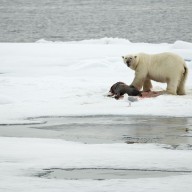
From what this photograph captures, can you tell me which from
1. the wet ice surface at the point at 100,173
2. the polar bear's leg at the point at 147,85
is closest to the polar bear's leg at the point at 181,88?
the polar bear's leg at the point at 147,85

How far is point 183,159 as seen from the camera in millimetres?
7227

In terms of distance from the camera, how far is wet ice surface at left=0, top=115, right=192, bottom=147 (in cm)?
883

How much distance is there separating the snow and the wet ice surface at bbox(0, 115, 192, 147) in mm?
387

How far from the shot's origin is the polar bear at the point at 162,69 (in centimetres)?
Answer: 1387

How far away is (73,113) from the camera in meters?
11.4

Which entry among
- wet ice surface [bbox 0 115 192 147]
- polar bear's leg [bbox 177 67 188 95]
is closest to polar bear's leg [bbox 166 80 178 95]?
polar bear's leg [bbox 177 67 188 95]

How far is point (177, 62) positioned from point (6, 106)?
3976 mm

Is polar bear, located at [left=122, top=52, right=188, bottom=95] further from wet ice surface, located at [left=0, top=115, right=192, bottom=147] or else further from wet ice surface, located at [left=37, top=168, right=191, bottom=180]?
wet ice surface, located at [left=37, top=168, right=191, bottom=180]

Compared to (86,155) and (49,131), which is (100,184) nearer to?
(86,155)

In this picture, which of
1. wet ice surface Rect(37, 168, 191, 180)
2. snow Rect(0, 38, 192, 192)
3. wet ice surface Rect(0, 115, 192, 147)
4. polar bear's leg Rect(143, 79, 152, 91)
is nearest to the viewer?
snow Rect(0, 38, 192, 192)

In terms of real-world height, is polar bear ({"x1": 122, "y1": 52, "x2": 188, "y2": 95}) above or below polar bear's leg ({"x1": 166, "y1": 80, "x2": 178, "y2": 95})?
above

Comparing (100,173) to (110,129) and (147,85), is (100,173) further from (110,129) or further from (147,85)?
(147,85)

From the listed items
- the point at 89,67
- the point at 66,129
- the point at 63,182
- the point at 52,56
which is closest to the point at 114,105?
the point at 66,129

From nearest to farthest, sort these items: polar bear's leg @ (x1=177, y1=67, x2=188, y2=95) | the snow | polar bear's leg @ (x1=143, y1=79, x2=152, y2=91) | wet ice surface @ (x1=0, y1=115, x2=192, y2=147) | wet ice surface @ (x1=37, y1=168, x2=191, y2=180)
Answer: the snow, wet ice surface @ (x1=37, y1=168, x2=191, y2=180), wet ice surface @ (x1=0, y1=115, x2=192, y2=147), polar bear's leg @ (x1=177, y1=67, x2=188, y2=95), polar bear's leg @ (x1=143, y1=79, x2=152, y2=91)
